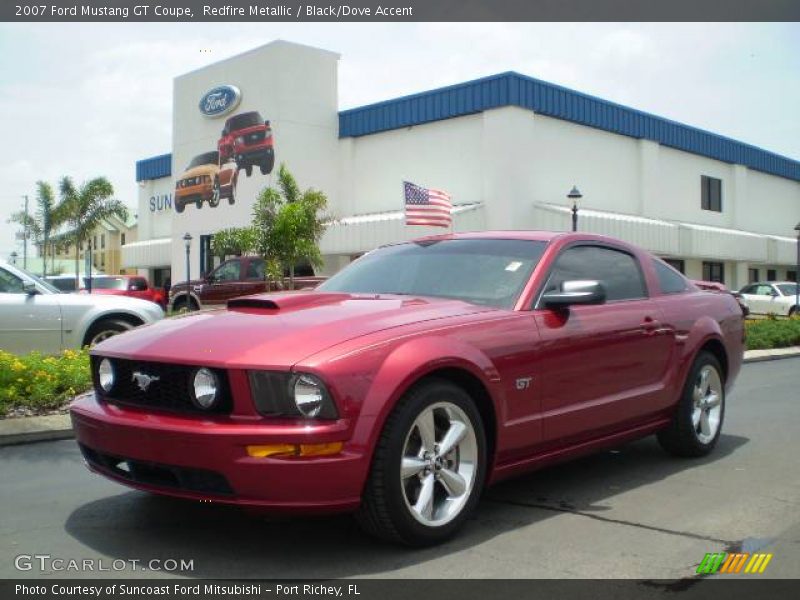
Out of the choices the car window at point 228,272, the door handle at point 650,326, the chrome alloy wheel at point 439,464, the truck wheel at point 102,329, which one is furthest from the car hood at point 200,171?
the chrome alloy wheel at point 439,464

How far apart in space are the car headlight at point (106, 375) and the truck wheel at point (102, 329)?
609 cm

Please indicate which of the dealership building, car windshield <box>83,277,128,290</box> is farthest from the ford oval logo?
car windshield <box>83,277,128,290</box>

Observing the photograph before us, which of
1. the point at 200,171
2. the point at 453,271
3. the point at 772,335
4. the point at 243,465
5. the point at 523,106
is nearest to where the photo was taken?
the point at 243,465

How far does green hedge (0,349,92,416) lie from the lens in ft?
23.9

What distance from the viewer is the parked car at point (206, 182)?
116ft

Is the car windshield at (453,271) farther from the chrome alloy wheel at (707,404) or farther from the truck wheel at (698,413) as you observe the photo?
the chrome alloy wheel at (707,404)

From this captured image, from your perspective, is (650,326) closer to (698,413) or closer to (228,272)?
(698,413)

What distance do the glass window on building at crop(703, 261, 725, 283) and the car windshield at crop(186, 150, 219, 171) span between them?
21666 mm

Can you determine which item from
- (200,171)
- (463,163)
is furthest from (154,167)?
(463,163)

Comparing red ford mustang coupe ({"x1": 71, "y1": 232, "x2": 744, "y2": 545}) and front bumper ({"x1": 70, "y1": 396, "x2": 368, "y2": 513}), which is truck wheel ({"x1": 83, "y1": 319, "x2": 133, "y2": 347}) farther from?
front bumper ({"x1": 70, "y1": 396, "x2": 368, "y2": 513})

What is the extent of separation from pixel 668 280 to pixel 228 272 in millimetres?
17628

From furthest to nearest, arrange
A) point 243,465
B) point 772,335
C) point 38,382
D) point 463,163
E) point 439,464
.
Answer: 1. point 463,163
2. point 772,335
3. point 38,382
4. point 439,464
5. point 243,465

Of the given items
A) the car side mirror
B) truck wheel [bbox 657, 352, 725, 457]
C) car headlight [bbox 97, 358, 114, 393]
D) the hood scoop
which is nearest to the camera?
car headlight [bbox 97, 358, 114, 393]

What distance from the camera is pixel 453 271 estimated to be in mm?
5027
